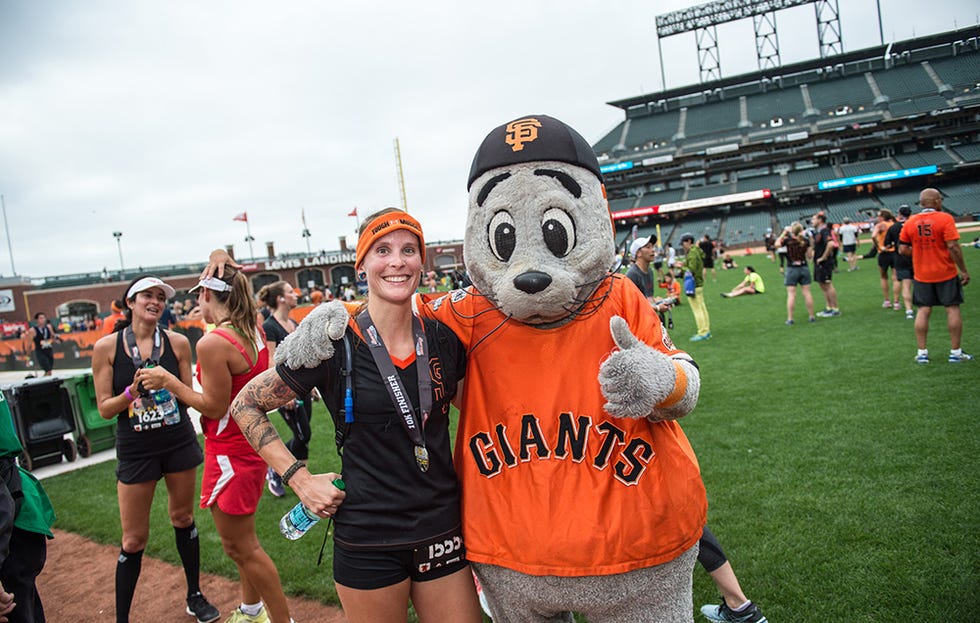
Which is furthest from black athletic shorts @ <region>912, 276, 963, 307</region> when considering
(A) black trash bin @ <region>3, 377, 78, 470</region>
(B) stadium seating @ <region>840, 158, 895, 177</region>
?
(B) stadium seating @ <region>840, 158, 895, 177</region>

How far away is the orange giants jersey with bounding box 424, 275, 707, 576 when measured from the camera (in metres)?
1.87

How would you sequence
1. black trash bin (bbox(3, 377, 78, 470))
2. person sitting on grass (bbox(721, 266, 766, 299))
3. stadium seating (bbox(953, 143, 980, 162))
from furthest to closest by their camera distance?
stadium seating (bbox(953, 143, 980, 162))
person sitting on grass (bbox(721, 266, 766, 299))
black trash bin (bbox(3, 377, 78, 470))

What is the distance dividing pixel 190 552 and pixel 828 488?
14.2ft

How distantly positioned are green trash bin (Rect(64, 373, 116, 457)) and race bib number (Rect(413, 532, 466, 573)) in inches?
288

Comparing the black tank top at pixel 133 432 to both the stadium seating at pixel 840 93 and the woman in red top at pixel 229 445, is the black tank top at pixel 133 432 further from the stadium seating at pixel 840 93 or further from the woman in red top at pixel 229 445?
the stadium seating at pixel 840 93

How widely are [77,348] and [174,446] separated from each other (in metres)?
18.2

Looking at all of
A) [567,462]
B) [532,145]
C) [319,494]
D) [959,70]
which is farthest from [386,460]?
[959,70]

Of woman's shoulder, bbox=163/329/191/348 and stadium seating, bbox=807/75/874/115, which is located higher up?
stadium seating, bbox=807/75/874/115

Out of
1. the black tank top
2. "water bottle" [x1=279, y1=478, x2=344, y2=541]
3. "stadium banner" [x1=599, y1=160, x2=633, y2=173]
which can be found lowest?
"water bottle" [x1=279, y1=478, x2=344, y2=541]

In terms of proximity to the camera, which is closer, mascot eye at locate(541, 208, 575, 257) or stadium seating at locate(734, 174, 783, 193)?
mascot eye at locate(541, 208, 575, 257)

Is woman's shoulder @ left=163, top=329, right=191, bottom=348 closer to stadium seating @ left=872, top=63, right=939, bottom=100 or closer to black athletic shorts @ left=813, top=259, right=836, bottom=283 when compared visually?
black athletic shorts @ left=813, top=259, right=836, bottom=283

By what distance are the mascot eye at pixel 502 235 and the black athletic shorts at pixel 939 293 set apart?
6333 mm

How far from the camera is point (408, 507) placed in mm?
2031

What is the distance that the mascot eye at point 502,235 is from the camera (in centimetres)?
206
